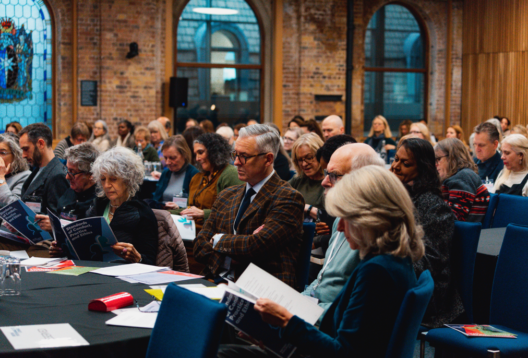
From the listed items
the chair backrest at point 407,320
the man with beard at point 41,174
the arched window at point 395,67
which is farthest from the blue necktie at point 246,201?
the arched window at point 395,67

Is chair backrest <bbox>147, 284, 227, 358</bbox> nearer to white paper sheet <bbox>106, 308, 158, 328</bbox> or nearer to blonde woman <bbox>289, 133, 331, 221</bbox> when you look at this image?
white paper sheet <bbox>106, 308, 158, 328</bbox>

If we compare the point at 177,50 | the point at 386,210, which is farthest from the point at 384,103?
the point at 386,210

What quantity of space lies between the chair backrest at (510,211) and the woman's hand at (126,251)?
2981 mm

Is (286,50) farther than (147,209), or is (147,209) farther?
(286,50)

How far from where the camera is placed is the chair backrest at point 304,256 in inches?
135

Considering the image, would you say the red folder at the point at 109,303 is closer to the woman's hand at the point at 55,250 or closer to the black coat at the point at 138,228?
the black coat at the point at 138,228

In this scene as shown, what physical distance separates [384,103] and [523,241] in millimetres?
11640

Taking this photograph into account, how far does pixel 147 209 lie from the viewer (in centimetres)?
368

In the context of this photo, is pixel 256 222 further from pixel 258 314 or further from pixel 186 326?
pixel 186 326

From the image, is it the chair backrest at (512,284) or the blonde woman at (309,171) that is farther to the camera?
the blonde woman at (309,171)

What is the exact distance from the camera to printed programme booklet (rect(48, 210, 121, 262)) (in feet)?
10.5

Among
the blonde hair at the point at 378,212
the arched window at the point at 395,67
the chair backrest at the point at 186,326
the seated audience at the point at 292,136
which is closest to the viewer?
the chair backrest at the point at 186,326

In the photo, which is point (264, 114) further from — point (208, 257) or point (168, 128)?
point (208, 257)

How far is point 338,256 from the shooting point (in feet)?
9.19
